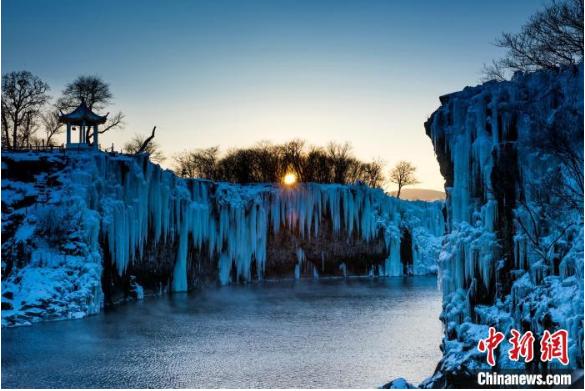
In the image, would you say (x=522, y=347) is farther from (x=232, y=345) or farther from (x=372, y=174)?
(x=372, y=174)

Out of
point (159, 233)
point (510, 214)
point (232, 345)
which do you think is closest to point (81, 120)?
point (159, 233)

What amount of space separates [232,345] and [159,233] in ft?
57.7

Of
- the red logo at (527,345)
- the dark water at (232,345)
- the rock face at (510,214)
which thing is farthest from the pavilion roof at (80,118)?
the red logo at (527,345)

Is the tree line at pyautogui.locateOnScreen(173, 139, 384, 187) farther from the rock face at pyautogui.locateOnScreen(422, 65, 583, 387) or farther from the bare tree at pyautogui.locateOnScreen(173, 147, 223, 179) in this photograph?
the rock face at pyautogui.locateOnScreen(422, 65, 583, 387)

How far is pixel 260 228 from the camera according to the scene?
2034 inches

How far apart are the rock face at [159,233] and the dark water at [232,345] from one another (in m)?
2.68

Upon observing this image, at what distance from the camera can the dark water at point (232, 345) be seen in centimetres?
1784

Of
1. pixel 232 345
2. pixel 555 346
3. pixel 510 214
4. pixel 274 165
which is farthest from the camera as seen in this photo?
pixel 274 165

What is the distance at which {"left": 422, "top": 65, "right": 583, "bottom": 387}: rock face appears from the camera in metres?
14.3

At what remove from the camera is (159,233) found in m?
38.9

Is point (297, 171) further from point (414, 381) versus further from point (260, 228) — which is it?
point (414, 381)

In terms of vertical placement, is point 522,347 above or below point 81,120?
below

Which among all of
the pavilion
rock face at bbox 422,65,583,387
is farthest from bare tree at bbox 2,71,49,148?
rock face at bbox 422,65,583,387

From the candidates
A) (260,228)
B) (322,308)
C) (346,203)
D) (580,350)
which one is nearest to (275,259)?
(260,228)
